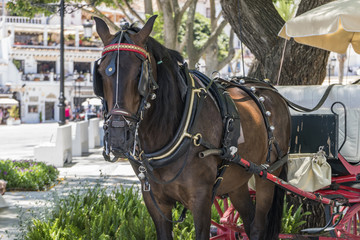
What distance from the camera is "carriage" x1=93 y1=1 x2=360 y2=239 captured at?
368 centimetres

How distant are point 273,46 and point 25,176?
6996mm

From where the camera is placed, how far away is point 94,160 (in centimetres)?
1939

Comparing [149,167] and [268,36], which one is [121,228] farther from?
[268,36]

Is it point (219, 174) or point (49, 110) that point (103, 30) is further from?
point (49, 110)

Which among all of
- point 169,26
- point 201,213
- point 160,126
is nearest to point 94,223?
point 201,213

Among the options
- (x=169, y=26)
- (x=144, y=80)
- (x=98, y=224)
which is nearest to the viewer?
(x=144, y=80)

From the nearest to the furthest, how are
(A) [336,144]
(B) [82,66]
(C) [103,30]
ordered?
(C) [103,30]
(A) [336,144]
(B) [82,66]

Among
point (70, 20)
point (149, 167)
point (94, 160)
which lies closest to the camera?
point (149, 167)

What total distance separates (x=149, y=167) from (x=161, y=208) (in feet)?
1.59

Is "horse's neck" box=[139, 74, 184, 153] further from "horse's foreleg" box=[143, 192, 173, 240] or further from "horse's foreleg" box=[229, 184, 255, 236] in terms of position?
"horse's foreleg" box=[229, 184, 255, 236]

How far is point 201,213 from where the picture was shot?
407 cm

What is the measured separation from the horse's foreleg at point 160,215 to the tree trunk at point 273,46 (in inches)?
150

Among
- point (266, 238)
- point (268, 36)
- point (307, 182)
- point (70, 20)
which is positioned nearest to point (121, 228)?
point (266, 238)

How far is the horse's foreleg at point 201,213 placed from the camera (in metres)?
4.07
